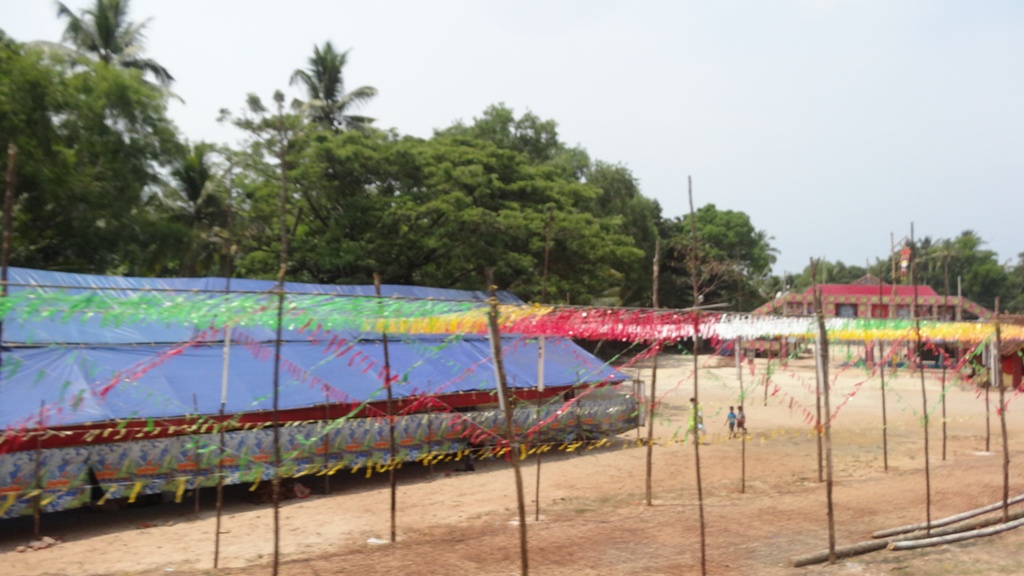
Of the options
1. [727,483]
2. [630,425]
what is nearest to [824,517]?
[727,483]

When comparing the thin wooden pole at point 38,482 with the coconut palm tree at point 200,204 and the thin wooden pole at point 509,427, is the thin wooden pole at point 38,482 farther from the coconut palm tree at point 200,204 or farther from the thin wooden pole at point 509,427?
the coconut palm tree at point 200,204

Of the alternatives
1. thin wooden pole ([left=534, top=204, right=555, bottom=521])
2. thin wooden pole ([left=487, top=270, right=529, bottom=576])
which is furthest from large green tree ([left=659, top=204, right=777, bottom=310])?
thin wooden pole ([left=487, top=270, right=529, bottom=576])

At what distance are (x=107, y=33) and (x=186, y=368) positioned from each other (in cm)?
1599

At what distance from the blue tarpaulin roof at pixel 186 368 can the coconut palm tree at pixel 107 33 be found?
1292 cm

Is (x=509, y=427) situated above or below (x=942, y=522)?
above

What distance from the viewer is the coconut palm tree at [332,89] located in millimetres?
29969

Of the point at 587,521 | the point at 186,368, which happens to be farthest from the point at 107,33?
the point at 587,521

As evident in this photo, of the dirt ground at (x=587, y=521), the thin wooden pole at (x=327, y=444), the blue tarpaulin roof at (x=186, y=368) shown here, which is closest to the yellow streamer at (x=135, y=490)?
the dirt ground at (x=587, y=521)

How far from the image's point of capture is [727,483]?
45.9 feet

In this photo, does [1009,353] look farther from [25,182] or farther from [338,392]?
[25,182]

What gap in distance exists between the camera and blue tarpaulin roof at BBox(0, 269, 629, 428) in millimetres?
11008

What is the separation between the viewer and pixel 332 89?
98.9 feet

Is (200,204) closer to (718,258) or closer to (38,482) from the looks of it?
(38,482)

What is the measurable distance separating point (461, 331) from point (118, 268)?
1457 centimetres
